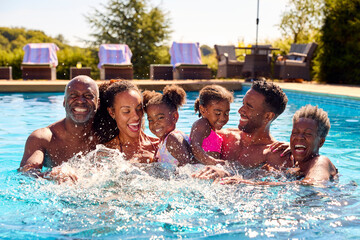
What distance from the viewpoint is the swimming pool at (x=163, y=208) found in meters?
2.64

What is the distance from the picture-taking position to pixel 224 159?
4.22 metres

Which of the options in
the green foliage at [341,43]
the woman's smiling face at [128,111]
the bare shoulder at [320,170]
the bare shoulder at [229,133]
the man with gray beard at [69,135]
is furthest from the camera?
the green foliage at [341,43]

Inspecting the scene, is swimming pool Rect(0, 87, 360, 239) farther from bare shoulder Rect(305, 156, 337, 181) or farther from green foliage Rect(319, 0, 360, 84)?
green foliage Rect(319, 0, 360, 84)

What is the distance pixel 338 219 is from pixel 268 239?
0.65m

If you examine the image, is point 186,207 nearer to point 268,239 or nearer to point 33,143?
point 268,239

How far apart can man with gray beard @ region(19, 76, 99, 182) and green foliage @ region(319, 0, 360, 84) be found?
12263mm

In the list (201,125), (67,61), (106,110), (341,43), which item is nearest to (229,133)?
(201,125)

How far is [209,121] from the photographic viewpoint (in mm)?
4000

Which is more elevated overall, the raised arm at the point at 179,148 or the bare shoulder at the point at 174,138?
the bare shoulder at the point at 174,138

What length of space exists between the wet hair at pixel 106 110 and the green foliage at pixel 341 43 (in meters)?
12.0

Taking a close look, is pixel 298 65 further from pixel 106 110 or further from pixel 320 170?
pixel 320 170

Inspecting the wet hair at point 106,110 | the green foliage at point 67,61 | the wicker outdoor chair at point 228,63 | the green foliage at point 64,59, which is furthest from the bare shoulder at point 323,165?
the green foliage at point 67,61

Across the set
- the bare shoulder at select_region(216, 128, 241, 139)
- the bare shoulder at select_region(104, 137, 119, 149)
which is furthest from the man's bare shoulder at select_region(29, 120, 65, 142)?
the bare shoulder at select_region(216, 128, 241, 139)

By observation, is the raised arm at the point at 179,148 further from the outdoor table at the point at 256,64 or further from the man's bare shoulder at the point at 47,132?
the outdoor table at the point at 256,64
